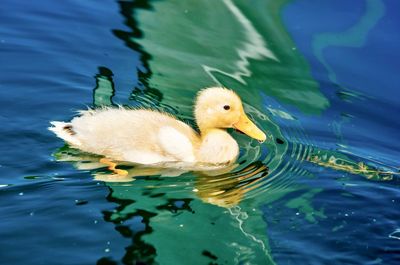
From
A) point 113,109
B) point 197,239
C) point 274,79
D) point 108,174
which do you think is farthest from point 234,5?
point 197,239

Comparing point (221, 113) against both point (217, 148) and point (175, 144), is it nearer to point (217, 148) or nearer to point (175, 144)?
point (217, 148)

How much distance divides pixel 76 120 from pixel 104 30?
1549 mm

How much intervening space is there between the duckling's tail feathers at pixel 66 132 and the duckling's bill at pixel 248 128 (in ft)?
3.14

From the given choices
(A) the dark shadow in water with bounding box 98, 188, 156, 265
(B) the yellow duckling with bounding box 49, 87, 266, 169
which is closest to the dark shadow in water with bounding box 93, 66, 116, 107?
(B) the yellow duckling with bounding box 49, 87, 266, 169

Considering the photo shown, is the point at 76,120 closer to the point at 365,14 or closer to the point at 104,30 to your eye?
the point at 104,30

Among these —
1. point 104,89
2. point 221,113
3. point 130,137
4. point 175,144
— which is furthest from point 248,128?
point 104,89

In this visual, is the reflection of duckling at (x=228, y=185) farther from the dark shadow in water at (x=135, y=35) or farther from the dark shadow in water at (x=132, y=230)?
the dark shadow in water at (x=135, y=35)

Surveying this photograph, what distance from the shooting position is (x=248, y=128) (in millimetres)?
5199

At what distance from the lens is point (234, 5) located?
6.56 m

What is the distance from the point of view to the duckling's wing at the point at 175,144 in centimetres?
495

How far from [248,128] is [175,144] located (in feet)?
1.65

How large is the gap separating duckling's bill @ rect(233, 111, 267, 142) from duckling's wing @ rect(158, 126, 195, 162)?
37 centimetres

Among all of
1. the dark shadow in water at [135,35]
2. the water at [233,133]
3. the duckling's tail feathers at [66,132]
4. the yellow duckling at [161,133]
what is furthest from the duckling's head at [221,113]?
the duckling's tail feathers at [66,132]

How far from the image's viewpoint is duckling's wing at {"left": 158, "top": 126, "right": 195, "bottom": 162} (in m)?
4.95
